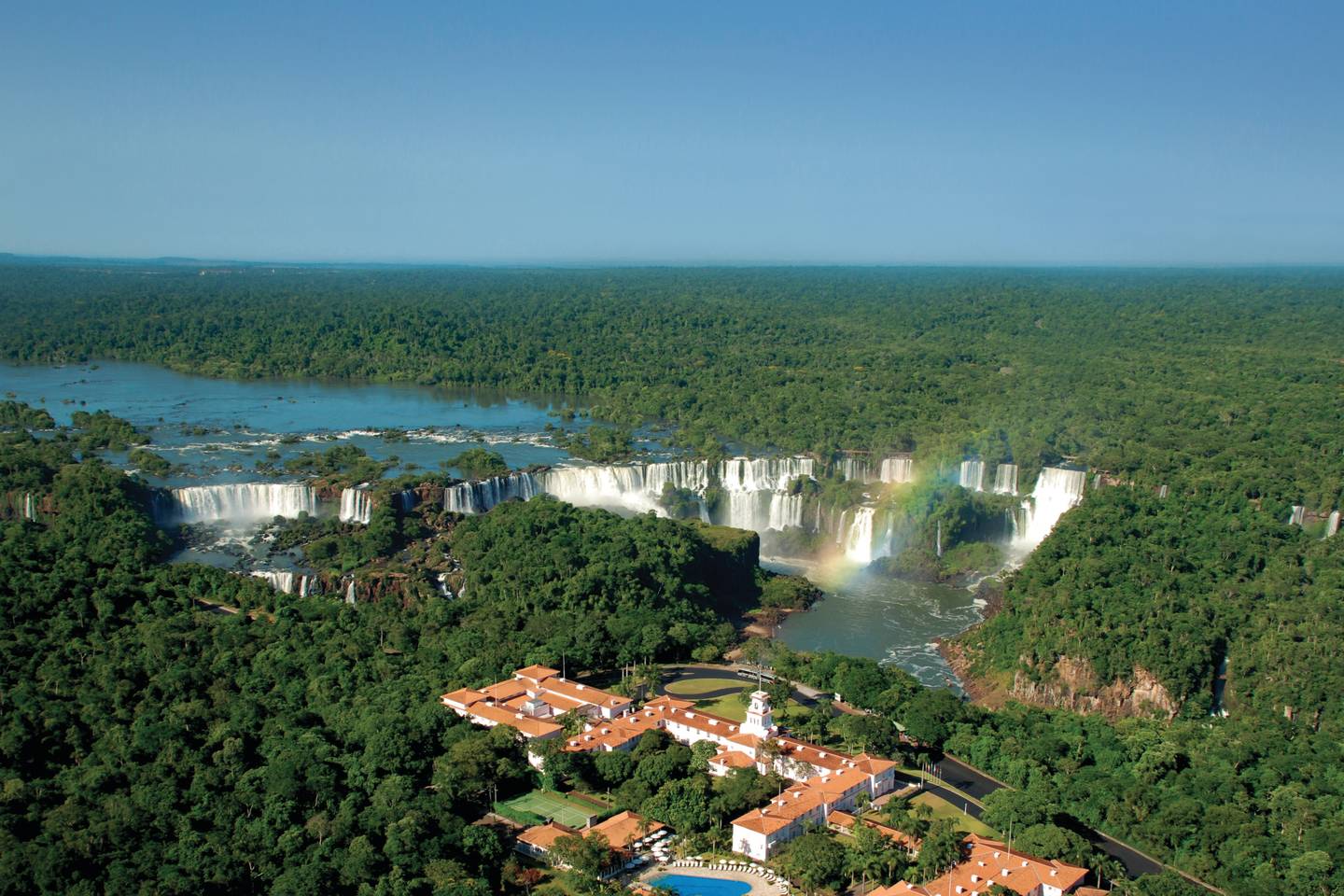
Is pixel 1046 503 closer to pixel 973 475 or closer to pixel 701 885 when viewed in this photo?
pixel 973 475

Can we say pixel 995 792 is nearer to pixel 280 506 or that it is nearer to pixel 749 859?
pixel 749 859

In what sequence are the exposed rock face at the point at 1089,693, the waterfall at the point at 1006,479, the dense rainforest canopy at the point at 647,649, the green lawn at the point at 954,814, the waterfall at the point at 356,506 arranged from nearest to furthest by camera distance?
the dense rainforest canopy at the point at 647,649 → the green lawn at the point at 954,814 → the exposed rock face at the point at 1089,693 → the waterfall at the point at 356,506 → the waterfall at the point at 1006,479

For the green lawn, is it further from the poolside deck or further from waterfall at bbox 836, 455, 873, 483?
waterfall at bbox 836, 455, 873, 483

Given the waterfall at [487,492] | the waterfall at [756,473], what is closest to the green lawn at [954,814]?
the waterfall at [487,492]

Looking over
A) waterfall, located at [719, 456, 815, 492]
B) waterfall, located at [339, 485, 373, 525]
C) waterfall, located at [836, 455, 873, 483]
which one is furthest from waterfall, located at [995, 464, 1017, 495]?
waterfall, located at [339, 485, 373, 525]

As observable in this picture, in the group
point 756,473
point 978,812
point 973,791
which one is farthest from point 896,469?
point 978,812

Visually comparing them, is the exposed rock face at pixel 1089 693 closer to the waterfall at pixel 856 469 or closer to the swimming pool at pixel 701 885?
the swimming pool at pixel 701 885

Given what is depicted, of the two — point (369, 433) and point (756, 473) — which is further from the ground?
point (369, 433)
